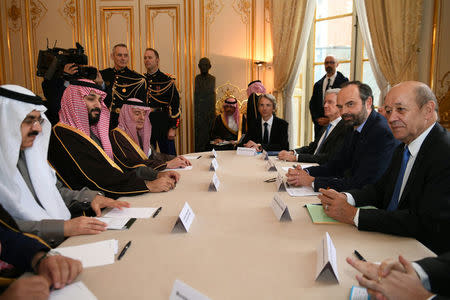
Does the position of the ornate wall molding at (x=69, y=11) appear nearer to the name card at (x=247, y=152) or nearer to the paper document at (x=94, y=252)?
the name card at (x=247, y=152)

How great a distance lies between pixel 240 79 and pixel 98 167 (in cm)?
473

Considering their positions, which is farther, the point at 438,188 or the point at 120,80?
the point at 120,80

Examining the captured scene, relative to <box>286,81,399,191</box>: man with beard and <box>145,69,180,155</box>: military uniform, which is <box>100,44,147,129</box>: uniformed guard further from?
<box>286,81,399,191</box>: man with beard

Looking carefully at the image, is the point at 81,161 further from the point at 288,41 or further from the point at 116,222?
the point at 288,41

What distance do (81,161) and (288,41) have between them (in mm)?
4839

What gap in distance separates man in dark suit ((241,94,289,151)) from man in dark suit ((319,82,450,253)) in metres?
2.41

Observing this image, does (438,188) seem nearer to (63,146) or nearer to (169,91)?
(63,146)

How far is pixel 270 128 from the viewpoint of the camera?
4191mm

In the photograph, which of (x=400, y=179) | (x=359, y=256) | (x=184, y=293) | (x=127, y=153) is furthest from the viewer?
(x=127, y=153)

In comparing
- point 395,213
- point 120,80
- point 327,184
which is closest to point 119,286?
point 395,213

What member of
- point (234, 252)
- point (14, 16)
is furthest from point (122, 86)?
point (14, 16)

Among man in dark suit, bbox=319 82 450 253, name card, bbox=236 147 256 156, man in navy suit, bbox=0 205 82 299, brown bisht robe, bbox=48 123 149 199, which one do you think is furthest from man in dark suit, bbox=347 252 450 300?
name card, bbox=236 147 256 156

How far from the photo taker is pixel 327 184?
6.66 feet

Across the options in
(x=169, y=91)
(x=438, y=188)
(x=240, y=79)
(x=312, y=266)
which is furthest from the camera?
(x=240, y=79)
